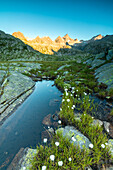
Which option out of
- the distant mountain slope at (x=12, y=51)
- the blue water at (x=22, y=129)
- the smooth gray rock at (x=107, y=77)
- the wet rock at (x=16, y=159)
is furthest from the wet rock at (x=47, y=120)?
the distant mountain slope at (x=12, y=51)

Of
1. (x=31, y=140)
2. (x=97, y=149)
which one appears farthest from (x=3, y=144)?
(x=97, y=149)

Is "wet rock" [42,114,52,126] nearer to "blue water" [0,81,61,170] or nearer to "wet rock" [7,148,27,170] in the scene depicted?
"blue water" [0,81,61,170]

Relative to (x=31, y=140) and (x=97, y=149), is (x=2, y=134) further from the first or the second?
(x=97, y=149)

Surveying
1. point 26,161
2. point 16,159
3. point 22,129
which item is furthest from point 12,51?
point 26,161

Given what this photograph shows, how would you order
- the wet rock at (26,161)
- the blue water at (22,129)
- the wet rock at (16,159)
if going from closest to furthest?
the wet rock at (26,161)
the wet rock at (16,159)
the blue water at (22,129)

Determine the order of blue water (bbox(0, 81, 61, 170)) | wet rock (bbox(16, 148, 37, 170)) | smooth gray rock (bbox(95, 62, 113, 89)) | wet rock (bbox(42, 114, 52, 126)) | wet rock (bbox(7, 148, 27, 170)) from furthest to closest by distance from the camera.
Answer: smooth gray rock (bbox(95, 62, 113, 89)) → wet rock (bbox(42, 114, 52, 126)) → blue water (bbox(0, 81, 61, 170)) → wet rock (bbox(7, 148, 27, 170)) → wet rock (bbox(16, 148, 37, 170))

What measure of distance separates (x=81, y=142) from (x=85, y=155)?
53 cm

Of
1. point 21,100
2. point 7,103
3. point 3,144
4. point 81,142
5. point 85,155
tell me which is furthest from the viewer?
point 21,100

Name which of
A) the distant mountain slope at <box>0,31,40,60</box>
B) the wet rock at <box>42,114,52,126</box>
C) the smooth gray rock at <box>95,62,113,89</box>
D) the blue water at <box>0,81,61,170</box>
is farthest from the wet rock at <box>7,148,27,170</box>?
the distant mountain slope at <box>0,31,40,60</box>

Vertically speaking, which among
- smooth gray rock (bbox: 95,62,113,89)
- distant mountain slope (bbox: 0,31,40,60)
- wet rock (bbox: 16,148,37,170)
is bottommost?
wet rock (bbox: 16,148,37,170)

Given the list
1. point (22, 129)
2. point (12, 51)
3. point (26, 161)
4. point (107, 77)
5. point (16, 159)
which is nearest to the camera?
point (26, 161)

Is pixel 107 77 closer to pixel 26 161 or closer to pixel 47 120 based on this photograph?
pixel 47 120

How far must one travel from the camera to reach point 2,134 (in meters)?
4.54

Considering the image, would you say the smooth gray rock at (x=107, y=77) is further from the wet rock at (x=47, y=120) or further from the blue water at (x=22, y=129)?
the wet rock at (x=47, y=120)
